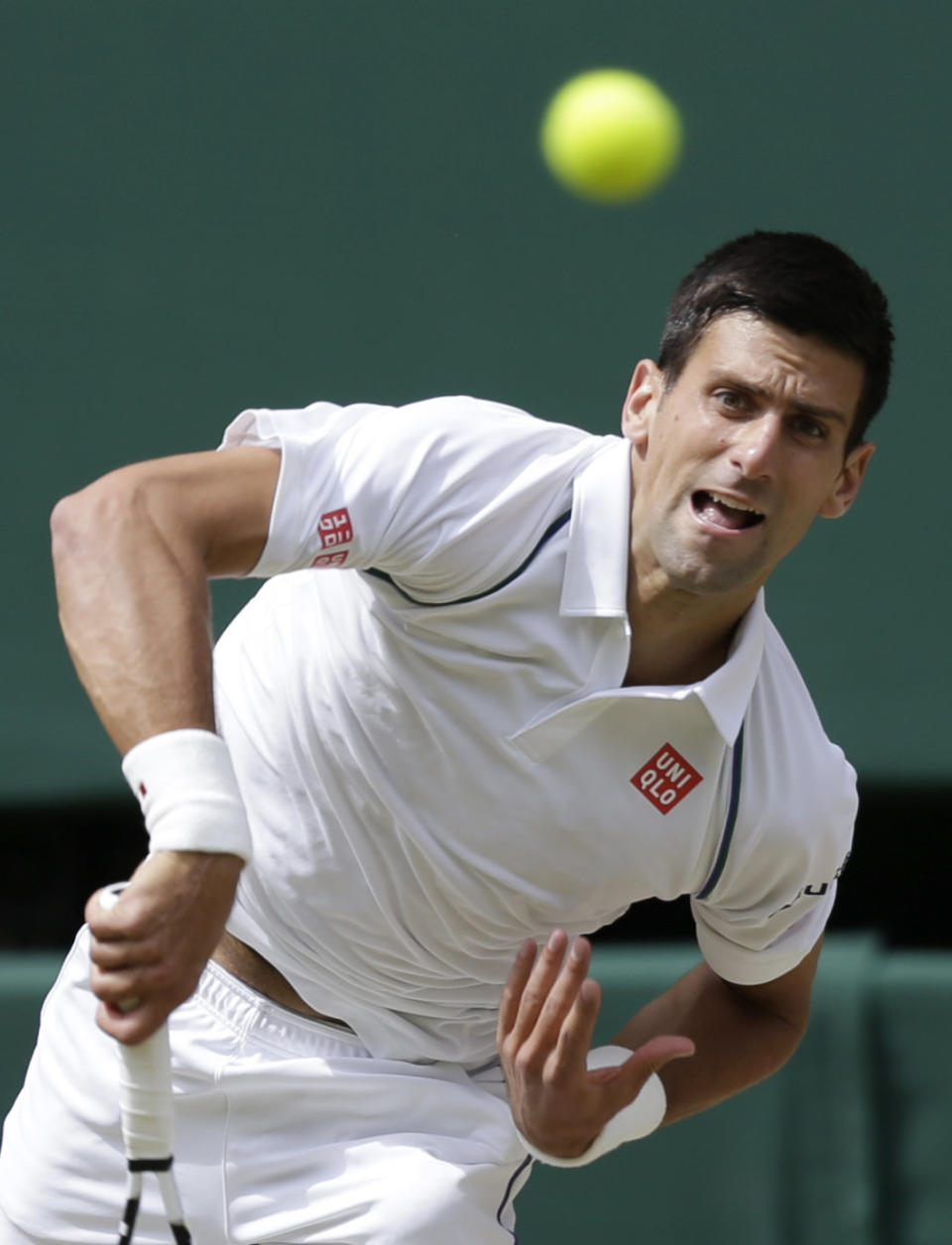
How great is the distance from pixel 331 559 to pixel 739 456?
474mm

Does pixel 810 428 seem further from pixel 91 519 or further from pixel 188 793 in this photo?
pixel 188 793

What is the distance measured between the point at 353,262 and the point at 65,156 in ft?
1.89

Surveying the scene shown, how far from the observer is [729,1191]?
3164 mm

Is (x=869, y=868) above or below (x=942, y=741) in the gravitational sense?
below

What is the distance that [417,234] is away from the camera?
3477 mm

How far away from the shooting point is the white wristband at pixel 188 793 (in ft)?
5.01

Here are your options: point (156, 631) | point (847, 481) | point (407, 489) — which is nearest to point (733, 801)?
point (847, 481)

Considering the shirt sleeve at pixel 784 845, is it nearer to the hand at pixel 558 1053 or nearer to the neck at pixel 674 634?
the neck at pixel 674 634

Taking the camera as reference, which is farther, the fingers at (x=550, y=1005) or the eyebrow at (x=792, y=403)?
the eyebrow at (x=792, y=403)

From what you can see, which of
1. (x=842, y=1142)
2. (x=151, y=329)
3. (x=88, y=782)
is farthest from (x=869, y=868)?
(x=151, y=329)

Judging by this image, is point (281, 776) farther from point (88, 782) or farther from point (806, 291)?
point (88, 782)

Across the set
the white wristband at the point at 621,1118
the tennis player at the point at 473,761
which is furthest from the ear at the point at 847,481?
the white wristband at the point at 621,1118

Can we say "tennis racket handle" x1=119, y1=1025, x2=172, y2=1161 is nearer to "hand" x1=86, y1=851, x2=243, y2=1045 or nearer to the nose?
"hand" x1=86, y1=851, x2=243, y2=1045

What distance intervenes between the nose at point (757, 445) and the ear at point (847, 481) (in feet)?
0.56
